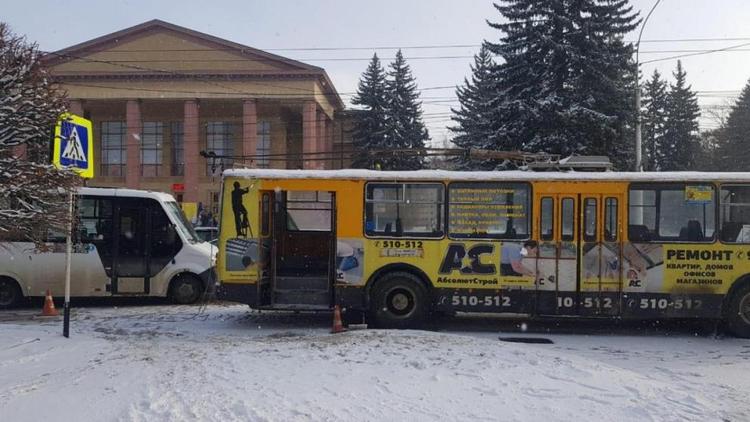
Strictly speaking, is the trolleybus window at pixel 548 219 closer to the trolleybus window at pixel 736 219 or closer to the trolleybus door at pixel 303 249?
the trolleybus window at pixel 736 219

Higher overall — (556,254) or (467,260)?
(556,254)

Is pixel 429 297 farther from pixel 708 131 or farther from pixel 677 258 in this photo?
pixel 708 131

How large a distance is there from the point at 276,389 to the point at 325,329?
4.47m

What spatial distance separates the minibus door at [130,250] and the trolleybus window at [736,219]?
1063cm

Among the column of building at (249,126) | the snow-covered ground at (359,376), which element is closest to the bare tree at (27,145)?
the snow-covered ground at (359,376)

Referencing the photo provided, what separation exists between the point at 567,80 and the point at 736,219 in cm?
1766

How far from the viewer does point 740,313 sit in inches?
390

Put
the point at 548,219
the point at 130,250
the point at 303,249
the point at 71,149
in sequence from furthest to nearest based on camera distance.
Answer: the point at 130,250, the point at 303,249, the point at 548,219, the point at 71,149

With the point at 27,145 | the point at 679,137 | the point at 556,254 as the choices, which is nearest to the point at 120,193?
the point at 27,145

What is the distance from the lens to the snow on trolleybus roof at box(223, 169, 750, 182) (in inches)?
396

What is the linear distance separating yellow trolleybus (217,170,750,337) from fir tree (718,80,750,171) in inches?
Result: 1937

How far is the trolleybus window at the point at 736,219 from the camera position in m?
9.95

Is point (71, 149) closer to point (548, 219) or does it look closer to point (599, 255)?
point (548, 219)

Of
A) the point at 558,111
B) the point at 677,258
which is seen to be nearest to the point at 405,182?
the point at 677,258
